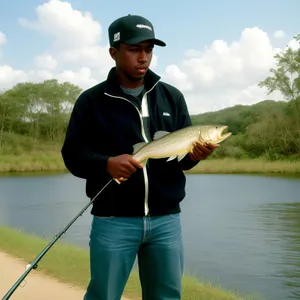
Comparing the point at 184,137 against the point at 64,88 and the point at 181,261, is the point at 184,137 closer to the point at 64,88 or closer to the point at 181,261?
the point at 181,261

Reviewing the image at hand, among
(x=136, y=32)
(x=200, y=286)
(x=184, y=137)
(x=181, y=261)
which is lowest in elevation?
(x=200, y=286)

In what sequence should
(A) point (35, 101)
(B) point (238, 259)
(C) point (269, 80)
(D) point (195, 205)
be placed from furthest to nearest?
1. (A) point (35, 101)
2. (C) point (269, 80)
3. (D) point (195, 205)
4. (B) point (238, 259)

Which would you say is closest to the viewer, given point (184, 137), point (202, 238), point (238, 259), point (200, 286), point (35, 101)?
point (184, 137)

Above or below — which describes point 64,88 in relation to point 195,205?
above

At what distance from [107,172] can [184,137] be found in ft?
1.33

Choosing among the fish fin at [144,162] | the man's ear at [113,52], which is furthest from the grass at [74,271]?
the man's ear at [113,52]

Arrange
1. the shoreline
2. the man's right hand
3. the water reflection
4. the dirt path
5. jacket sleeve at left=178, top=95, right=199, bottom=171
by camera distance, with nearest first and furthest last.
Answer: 1. the man's right hand
2. jacket sleeve at left=178, top=95, right=199, bottom=171
3. the dirt path
4. the water reflection
5. the shoreline

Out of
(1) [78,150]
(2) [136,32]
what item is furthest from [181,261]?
(2) [136,32]

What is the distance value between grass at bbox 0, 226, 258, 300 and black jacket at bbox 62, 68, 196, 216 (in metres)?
2.35

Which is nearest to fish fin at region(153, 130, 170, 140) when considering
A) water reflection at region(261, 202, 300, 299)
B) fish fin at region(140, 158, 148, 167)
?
fish fin at region(140, 158, 148, 167)

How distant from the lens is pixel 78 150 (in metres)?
2.46

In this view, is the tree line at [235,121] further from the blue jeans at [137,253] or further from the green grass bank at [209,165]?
the blue jeans at [137,253]

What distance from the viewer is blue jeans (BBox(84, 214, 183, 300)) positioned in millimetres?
2352

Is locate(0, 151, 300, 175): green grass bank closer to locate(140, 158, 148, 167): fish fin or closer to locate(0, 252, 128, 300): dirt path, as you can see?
locate(0, 252, 128, 300): dirt path
